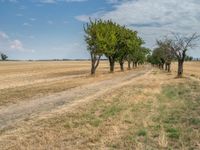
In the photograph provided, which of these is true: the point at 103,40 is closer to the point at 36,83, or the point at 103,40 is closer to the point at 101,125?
the point at 36,83

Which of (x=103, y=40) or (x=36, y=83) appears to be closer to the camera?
(x=36, y=83)

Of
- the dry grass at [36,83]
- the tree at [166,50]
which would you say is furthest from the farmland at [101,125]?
the tree at [166,50]

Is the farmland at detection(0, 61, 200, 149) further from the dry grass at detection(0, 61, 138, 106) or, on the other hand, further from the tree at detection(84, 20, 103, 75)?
the tree at detection(84, 20, 103, 75)

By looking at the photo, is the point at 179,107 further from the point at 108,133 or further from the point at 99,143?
the point at 99,143

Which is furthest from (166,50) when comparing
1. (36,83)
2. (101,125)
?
(101,125)

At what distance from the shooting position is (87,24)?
6300cm

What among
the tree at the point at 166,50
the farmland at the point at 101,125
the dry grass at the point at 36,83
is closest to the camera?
the farmland at the point at 101,125

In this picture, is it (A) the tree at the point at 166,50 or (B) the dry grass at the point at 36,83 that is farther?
(A) the tree at the point at 166,50

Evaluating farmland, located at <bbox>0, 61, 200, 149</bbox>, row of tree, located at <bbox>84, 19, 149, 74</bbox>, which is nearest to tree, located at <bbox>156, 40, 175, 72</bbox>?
row of tree, located at <bbox>84, 19, 149, 74</bbox>

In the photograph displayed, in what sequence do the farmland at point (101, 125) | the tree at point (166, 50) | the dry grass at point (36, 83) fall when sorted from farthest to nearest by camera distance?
the tree at point (166, 50) < the dry grass at point (36, 83) < the farmland at point (101, 125)

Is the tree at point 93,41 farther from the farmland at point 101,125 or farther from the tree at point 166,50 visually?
the farmland at point 101,125

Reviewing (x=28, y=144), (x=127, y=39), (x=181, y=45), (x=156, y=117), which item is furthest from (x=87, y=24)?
(x=28, y=144)

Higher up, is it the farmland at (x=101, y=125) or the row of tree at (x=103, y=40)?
the row of tree at (x=103, y=40)

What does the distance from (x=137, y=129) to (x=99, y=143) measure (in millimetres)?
2432
